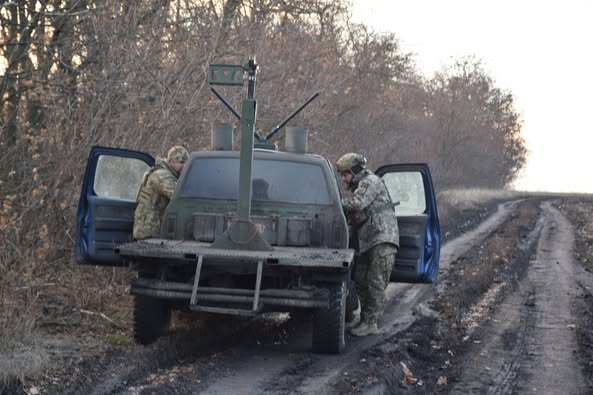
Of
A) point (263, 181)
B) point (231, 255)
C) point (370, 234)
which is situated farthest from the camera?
point (370, 234)

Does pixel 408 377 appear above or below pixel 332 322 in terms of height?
below

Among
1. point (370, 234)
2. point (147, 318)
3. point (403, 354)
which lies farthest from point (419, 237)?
point (147, 318)

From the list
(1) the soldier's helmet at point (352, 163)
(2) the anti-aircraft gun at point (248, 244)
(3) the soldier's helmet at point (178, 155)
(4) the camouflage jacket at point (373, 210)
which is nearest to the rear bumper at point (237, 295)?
(2) the anti-aircraft gun at point (248, 244)

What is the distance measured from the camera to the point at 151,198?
909 centimetres

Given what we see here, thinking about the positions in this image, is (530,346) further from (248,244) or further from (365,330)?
(248,244)

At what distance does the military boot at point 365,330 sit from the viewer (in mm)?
9422

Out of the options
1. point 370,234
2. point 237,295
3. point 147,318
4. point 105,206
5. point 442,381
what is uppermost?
point 105,206

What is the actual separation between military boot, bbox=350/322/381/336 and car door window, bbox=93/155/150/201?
2.74 meters

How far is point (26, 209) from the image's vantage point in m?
10.1

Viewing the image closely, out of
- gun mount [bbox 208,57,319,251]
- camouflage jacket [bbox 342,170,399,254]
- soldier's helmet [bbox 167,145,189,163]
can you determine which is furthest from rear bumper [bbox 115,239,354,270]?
soldier's helmet [bbox 167,145,189,163]

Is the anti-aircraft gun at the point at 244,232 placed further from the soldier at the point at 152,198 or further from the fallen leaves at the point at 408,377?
the fallen leaves at the point at 408,377

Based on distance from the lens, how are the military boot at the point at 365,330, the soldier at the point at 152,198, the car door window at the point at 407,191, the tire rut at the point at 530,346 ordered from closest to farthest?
the tire rut at the point at 530,346 < the soldier at the point at 152,198 < the military boot at the point at 365,330 < the car door window at the point at 407,191

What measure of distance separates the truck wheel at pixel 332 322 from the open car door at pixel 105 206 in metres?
2.10

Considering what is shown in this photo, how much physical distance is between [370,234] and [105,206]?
2.69 m
